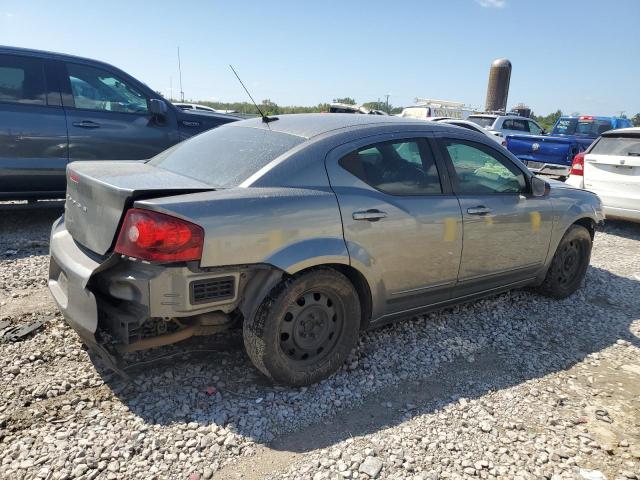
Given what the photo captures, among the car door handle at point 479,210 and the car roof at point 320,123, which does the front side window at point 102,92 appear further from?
the car door handle at point 479,210

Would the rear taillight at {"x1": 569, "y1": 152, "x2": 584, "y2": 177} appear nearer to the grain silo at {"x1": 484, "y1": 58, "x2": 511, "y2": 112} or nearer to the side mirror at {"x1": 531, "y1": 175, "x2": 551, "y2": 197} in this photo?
the side mirror at {"x1": 531, "y1": 175, "x2": 551, "y2": 197}

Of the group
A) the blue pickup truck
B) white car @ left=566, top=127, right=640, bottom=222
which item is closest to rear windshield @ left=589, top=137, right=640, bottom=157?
white car @ left=566, top=127, right=640, bottom=222

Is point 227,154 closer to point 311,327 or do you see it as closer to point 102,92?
point 311,327

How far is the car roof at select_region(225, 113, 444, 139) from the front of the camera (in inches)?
126

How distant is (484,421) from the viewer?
2760mm

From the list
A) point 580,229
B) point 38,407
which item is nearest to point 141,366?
point 38,407

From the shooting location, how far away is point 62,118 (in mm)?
5625

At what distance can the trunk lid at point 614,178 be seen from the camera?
22.8 ft

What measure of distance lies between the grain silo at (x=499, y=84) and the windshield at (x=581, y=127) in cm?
1325

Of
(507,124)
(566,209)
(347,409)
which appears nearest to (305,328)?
(347,409)

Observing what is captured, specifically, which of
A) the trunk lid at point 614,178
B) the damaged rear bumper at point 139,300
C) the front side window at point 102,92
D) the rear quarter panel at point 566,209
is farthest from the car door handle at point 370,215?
the trunk lid at point 614,178

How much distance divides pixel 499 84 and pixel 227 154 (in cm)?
2775

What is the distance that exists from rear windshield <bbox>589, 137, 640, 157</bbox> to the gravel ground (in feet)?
14.3

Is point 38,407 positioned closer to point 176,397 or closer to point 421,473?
Answer: point 176,397
